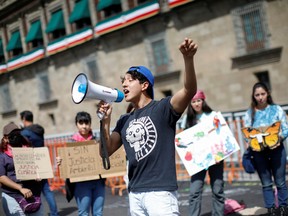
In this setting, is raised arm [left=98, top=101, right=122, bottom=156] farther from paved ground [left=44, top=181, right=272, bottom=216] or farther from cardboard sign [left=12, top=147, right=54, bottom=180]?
paved ground [left=44, top=181, right=272, bottom=216]

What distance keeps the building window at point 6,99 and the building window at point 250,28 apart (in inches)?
832

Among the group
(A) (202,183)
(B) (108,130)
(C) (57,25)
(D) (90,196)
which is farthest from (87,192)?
(C) (57,25)

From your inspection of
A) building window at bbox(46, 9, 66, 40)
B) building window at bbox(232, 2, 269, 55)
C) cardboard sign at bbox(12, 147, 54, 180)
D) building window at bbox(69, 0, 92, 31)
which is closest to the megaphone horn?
cardboard sign at bbox(12, 147, 54, 180)

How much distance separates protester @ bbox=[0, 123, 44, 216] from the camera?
4469 millimetres

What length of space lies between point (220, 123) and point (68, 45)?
20730 millimetres

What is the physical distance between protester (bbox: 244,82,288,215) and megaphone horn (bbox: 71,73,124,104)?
270 cm

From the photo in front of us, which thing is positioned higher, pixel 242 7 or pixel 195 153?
pixel 242 7

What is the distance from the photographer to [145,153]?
3047 millimetres

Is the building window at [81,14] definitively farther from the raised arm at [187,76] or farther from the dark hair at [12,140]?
the raised arm at [187,76]

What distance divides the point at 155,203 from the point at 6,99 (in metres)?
32.5

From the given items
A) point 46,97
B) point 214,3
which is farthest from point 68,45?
point 214,3

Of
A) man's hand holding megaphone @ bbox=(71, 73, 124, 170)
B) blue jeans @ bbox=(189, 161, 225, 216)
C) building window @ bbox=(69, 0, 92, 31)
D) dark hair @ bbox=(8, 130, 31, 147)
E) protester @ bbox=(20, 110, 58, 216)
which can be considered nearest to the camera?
man's hand holding megaphone @ bbox=(71, 73, 124, 170)

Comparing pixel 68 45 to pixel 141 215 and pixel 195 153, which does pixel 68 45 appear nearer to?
pixel 195 153

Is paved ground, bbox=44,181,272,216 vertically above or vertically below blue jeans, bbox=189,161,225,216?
below
